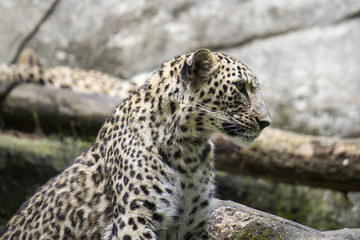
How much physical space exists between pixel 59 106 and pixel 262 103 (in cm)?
676

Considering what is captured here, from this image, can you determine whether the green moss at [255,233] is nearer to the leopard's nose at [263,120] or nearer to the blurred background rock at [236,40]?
the leopard's nose at [263,120]

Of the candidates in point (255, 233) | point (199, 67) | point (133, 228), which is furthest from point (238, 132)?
point (133, 228)

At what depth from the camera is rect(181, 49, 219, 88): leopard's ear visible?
6312mm

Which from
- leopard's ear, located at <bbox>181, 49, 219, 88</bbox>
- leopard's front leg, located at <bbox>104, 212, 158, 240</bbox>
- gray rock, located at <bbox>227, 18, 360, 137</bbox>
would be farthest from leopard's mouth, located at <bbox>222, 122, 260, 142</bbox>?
gray rock, located at <bbox>227, 18, 360, 137</bbox>

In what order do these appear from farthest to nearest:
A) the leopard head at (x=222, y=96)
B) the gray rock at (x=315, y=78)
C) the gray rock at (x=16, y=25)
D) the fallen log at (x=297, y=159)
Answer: the gray rock at (x=16, y=25) < the gray rock at (x=315, y=78) < the fallen log at (x=297, y=159) < the leopard head at (x=222, y=96)

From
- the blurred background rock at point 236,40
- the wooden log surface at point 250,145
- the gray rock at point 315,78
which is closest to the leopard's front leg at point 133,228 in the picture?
the wooden log surface at point 250,145

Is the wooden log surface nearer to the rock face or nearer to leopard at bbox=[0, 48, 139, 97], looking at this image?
leopard at bbox=[0, 48, 139, 97]

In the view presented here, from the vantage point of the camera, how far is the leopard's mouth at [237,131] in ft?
21.2

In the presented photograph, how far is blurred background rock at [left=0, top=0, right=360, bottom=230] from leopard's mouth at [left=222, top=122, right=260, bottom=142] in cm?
921

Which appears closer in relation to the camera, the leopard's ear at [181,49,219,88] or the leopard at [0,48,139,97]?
the leopard's ear at [181,49,219,88]

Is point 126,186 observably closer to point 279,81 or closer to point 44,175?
point 44,175

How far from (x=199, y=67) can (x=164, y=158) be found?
115 centimetres

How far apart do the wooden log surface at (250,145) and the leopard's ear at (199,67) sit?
4.98 metres

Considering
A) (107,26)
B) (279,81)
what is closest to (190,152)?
(279,81)
